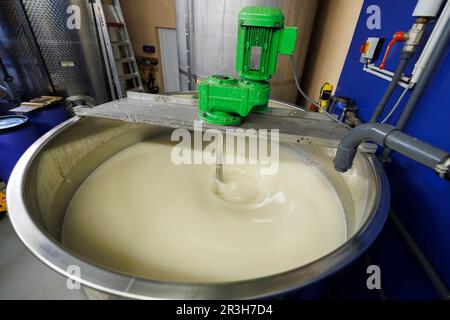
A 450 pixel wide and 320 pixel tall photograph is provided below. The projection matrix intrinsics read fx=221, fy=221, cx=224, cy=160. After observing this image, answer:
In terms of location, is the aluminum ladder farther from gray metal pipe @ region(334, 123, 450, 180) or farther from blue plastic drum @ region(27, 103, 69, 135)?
gray metal pipe @ region(334, 123, 450, 180)

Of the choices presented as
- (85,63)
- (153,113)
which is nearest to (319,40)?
(153,113)

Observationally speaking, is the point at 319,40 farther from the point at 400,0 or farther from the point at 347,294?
the point at 347,294

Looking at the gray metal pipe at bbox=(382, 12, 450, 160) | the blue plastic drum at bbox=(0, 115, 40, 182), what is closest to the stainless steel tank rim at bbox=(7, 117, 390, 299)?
the gray metal pipe at bbox=(382, 12, 450, 160)

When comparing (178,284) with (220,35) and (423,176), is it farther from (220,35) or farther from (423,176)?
(220,35)

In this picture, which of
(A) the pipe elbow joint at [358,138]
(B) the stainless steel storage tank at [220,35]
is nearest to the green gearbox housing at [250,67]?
(A) the pipe elbow joint at [358,138]

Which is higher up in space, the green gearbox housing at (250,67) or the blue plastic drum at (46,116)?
the green gearbox housing at (250,67)

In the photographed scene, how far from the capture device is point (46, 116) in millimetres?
2027

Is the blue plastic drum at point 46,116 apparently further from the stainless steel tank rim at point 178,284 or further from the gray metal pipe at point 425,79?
the gray metal pipe at point 425,79

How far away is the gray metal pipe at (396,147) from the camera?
0.46 meters

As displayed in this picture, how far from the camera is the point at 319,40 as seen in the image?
6.52ft

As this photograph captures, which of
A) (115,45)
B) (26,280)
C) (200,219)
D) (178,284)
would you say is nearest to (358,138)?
(178,284)

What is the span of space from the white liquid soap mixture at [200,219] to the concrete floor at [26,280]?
0.55 metres

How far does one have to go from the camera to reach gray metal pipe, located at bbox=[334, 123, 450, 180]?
0.46 meters
